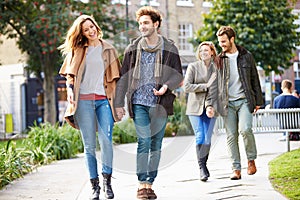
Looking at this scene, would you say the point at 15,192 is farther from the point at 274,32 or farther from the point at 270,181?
the point at 274,32

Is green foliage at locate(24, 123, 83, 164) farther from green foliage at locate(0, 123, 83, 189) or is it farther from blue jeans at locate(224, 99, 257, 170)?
blue jeans at locate(224, 99, 257, 170)

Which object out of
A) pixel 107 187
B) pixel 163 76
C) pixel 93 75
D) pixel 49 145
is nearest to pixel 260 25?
pixel 49 145

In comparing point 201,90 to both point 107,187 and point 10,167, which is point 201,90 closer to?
point 107,187

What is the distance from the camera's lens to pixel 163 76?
20.3 ft

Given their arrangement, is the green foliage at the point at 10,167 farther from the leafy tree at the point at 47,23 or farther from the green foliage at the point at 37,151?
the leafy tree at the point at 47,23

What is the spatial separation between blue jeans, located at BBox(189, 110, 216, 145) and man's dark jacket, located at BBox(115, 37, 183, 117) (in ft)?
4.43

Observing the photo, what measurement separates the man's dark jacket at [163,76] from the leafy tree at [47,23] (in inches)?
515

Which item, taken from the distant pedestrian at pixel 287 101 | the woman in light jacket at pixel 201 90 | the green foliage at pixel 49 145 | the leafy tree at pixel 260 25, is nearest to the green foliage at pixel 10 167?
the green foliage at pixel 49 145

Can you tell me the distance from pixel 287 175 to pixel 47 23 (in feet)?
43.3

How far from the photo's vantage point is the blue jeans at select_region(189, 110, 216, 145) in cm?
751

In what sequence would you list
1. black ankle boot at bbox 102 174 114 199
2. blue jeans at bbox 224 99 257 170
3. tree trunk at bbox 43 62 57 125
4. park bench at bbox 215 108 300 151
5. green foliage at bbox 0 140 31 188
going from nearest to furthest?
black ankle boot at bbox 102 174 114 199
blue jeans at bbox 224 99 257 170
green foliage at bbox 0 140 31 188
park bench at bbox 215 108 300 151
tree trunk at bbox 43 62 57 125

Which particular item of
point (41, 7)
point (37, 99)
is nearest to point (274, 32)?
point (41, 7)

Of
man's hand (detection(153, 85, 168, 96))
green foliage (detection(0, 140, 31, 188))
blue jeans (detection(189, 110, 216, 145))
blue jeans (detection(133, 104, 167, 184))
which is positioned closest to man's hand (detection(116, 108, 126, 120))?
blue jeans (detection(133, 104, 167, 184))

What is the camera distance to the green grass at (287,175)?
19.7 ft
